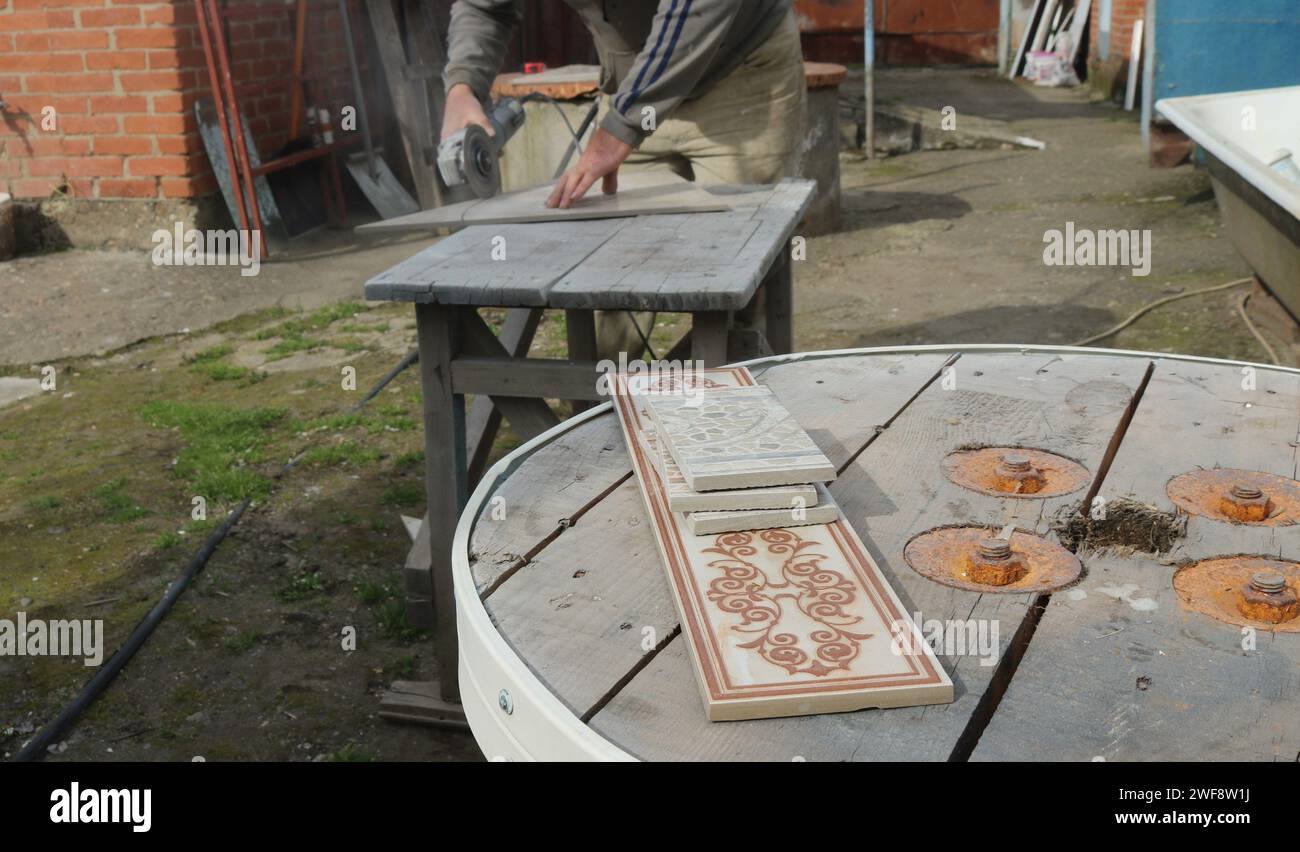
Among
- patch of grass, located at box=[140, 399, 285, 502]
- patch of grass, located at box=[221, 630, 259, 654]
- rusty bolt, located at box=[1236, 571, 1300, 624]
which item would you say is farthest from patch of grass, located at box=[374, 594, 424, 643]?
rusty bolt, located at box=[1236, 571, 1300, 624]

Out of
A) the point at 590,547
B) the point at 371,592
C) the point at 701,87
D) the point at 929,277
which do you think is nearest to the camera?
the point at 590,547

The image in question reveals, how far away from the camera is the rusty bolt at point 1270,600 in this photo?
130 cm

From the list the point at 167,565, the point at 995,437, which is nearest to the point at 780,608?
the point at 995,437

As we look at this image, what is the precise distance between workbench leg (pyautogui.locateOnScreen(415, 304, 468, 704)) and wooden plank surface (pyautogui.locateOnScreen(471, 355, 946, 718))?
0.76 m

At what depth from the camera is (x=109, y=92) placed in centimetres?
710

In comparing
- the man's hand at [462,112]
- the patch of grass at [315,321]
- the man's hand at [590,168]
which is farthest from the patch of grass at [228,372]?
the man's hand at [590,168]

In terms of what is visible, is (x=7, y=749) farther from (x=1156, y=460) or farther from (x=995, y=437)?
(x=1156, y=460)

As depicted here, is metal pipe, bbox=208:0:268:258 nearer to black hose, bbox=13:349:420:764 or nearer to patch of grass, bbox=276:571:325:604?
black hose, bbox=13:349:420:764

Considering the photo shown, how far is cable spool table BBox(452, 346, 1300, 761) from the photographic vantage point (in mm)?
1131

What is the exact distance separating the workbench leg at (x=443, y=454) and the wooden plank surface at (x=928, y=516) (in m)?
0.87

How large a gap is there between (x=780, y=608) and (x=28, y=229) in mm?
7419

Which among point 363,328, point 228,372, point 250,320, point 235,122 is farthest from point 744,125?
point 235,122

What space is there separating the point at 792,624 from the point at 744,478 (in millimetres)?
257

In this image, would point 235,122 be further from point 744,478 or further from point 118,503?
point 744,478
